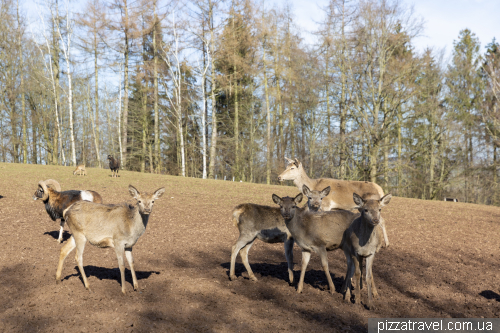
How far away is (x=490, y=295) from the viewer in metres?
6.98

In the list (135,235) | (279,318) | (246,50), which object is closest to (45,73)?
(246,50)

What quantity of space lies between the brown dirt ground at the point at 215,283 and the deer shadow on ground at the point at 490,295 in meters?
0.02

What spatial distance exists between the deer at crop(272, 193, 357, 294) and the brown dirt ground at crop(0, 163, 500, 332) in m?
0.68

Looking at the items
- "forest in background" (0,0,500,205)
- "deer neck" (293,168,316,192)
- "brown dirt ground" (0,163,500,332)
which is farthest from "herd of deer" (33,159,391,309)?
"forest in background" (0,0,500,205)

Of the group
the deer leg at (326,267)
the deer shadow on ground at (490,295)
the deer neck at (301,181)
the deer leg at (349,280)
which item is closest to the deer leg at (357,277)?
the deer leg at (349,280)

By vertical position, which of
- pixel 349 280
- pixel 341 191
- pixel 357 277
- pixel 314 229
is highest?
pixel 341 191

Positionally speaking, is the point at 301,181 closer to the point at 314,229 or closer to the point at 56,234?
the point at 314,229

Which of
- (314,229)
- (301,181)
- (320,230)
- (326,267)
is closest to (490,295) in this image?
(326,267)

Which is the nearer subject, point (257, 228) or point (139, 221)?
point (139, 221)

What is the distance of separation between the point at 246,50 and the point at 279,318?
2953 cm

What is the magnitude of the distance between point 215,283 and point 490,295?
16.7ft

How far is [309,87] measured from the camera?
33.2m

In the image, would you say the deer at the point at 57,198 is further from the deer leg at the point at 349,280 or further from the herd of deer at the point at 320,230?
the deer leg at the point at 349,280

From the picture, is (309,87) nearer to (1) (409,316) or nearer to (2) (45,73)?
(2) (45,73)
